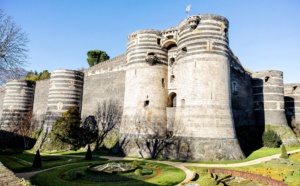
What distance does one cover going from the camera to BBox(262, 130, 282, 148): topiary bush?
26975 mm

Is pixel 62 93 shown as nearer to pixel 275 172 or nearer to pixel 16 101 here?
pixel 16 101

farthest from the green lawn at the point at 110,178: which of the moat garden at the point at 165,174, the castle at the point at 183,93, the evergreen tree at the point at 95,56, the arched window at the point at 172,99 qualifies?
the evergreen tree at the point at 95,56

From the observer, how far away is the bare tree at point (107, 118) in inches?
1088

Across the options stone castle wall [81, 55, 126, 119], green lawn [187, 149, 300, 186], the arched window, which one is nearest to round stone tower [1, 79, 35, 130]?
stone castle wall [81, 55, 126, 119]

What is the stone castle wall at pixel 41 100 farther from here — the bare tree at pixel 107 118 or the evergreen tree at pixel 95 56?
the evergreen tree at pixel 95 56

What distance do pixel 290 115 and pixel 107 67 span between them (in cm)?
3158

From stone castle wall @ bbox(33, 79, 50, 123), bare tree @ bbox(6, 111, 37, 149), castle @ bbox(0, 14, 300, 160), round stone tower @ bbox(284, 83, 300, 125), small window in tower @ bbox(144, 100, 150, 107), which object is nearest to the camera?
castle @ bbox(0, 14, 300, 160)

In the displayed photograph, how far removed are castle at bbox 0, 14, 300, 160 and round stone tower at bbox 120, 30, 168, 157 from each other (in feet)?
0.35

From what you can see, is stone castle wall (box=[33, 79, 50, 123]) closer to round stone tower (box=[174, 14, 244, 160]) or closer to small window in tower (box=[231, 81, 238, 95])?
round stone tower (box=[174, 14, 244, 160])

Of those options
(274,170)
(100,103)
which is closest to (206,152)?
(274,170)

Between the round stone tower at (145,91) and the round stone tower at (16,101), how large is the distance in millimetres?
22936

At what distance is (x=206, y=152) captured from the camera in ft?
60.0

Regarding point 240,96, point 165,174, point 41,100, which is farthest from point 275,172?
point 41,100

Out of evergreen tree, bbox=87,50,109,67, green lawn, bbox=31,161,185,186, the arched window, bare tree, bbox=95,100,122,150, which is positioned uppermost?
evergreen tree, bbox=87,50,109,67
